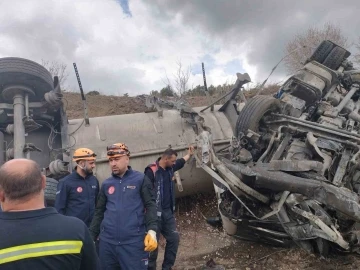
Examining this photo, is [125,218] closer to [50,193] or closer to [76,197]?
[76,197]

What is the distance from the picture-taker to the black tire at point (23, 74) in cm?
461

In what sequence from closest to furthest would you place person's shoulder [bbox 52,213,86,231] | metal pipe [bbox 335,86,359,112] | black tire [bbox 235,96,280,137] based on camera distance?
person's shoulder [bbox 52,213,86,231] → black tire [bbox 235,96,280,137] → metal pipe [bbox 335,86,359,112]

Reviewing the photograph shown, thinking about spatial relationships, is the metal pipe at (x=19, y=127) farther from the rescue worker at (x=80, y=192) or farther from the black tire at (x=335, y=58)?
the black tire at (x=335, y=58)

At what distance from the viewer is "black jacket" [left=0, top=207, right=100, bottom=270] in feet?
4.40

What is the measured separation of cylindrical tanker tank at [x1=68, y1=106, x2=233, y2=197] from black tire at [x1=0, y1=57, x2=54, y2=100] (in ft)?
3.21

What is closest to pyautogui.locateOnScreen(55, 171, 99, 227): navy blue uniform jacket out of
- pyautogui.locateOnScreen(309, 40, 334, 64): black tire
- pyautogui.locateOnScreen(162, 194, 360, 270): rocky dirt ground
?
pyautogui.locateOnScreen(162, 194, 360, 270): rocky dirt ground

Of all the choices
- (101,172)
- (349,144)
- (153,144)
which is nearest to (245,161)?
(349,144)

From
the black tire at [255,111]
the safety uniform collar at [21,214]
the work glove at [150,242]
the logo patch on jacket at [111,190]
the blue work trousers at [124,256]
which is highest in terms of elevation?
the black tire at [255,111]

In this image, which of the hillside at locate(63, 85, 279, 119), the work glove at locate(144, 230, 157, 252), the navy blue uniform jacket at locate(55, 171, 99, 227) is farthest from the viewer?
the hillside at locate(63, 85, 279, 119)

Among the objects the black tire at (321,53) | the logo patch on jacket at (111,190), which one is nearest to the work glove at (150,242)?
the logo patch on jacket at (111,190)

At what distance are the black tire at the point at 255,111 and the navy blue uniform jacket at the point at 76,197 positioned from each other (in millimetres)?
2143

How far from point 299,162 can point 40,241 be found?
3.06 m

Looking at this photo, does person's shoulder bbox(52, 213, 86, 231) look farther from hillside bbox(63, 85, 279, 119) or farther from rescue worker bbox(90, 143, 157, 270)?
hillside bbox(63, 85, 279, 119)

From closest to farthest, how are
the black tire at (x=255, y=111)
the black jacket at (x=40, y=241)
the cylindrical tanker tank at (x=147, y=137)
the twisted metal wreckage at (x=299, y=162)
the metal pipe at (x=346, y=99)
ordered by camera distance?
the black jacket at (x=40, y=241) < the twisted metal wreckage at (x=299, y=162) < the black tire at (x=255, y=111) < the metal pipe at (x=346, y=99) < the cylindrical tanker tank at (x=147, y=137)
